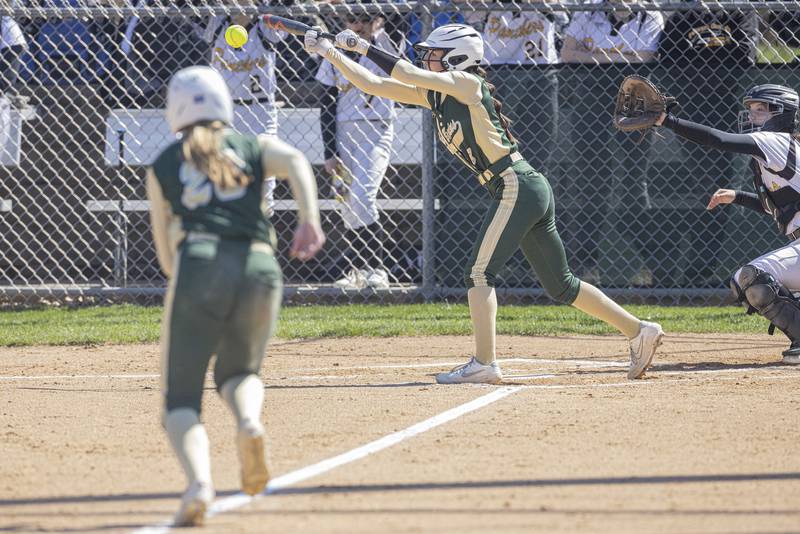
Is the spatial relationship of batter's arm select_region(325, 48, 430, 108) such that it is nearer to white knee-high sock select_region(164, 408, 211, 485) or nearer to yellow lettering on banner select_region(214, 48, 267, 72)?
white knee-high sock select_region(164, 408, 211, 485)

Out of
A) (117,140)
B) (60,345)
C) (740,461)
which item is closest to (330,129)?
(117,140)

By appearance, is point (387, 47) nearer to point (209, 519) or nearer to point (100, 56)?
point (100, 56)

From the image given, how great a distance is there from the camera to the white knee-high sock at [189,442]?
3.63m

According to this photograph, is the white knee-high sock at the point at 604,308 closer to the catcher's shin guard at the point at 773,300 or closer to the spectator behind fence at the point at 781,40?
the catcher's shin guard at the point at 773,300

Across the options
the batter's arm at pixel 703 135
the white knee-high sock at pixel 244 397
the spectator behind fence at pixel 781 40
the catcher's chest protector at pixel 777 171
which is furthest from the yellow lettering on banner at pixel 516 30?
the white knee-high sock at pixel 244 397

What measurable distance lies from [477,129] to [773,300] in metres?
2.23

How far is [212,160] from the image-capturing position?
12.3 ft

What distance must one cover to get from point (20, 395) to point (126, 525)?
315cm

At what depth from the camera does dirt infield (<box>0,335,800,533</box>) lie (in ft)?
12.3

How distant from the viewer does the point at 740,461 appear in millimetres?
4562

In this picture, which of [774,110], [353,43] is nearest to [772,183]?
[774,110]

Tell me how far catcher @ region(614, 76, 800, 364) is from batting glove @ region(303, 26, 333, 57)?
1.77 metres

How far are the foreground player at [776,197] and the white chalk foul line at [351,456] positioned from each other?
6.23ft

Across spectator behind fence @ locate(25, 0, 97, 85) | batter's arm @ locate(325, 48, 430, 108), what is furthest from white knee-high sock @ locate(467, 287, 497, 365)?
spectator behind fence @ locate(25, 0, 97, 85)
